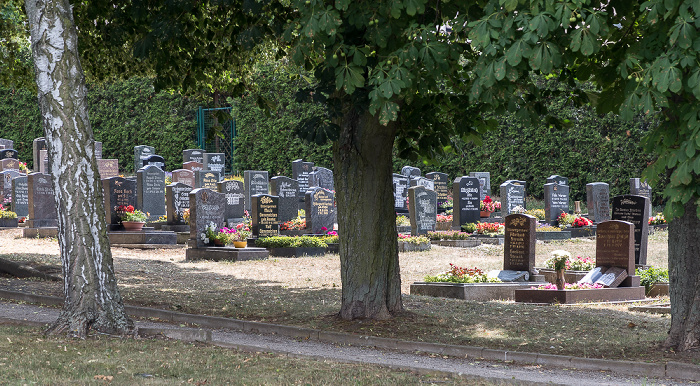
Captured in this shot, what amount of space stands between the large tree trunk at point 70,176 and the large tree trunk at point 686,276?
5.25m

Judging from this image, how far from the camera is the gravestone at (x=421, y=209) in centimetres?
1936

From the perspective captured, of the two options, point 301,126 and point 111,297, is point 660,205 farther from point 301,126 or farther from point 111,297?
point 111,297

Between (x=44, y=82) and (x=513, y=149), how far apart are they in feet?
79.5

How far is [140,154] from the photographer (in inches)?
1265

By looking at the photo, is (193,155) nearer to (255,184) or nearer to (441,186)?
(255,184)

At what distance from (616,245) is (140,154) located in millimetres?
24620

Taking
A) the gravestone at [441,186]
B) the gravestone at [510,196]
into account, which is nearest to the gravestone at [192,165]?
the gravestone at [441,186]

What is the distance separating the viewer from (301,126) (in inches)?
306

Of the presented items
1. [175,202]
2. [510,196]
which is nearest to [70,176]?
[175,202]

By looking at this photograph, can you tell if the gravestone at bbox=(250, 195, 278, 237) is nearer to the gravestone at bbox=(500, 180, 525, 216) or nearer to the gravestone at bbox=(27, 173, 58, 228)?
the gravestone at bbox=(27, 173, 58, 228)

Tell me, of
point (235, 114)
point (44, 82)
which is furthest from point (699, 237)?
point (235, 114)

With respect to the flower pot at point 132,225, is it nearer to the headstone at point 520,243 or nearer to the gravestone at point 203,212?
the gravestone at point 203,212

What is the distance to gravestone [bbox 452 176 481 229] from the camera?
2080cm

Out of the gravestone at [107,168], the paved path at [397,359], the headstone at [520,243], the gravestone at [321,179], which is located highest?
the gravestone at [107,168]
